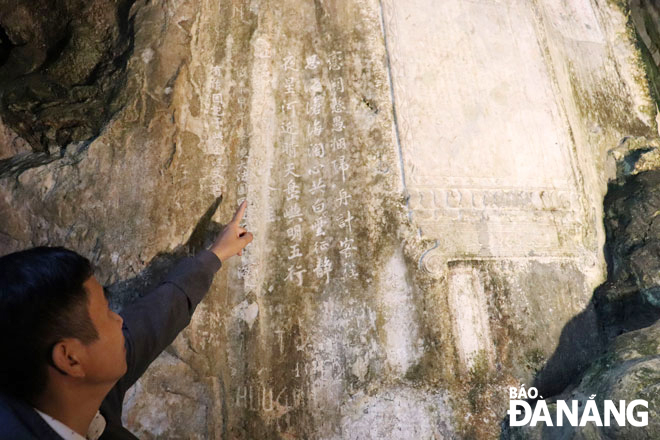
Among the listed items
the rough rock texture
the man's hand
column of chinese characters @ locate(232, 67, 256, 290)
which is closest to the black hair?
the man's hand

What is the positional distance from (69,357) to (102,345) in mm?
109

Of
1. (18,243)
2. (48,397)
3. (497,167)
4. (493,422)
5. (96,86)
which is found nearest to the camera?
(48,397)

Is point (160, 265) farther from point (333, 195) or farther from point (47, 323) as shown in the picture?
point (47, 323)

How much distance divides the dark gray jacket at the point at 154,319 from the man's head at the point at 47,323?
0.32ft

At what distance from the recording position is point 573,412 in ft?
7.52

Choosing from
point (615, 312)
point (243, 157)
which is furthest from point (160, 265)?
point (615, 312)

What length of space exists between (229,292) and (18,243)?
110cm

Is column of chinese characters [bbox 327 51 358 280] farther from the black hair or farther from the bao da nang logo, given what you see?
the black hair

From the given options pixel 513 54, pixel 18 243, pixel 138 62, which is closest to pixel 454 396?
pixel 513 54

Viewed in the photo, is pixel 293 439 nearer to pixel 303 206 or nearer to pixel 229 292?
pixel 229 292

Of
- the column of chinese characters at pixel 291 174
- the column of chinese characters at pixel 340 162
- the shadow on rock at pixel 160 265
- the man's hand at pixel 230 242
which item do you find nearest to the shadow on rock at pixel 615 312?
the column of chinese characters at pixel 340 162

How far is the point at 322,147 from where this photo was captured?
10.2 feet

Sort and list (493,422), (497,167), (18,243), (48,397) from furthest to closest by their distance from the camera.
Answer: (497,167) → (18,243) → (493,422) → (48,397)

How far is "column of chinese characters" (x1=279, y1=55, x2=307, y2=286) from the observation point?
2914mm
